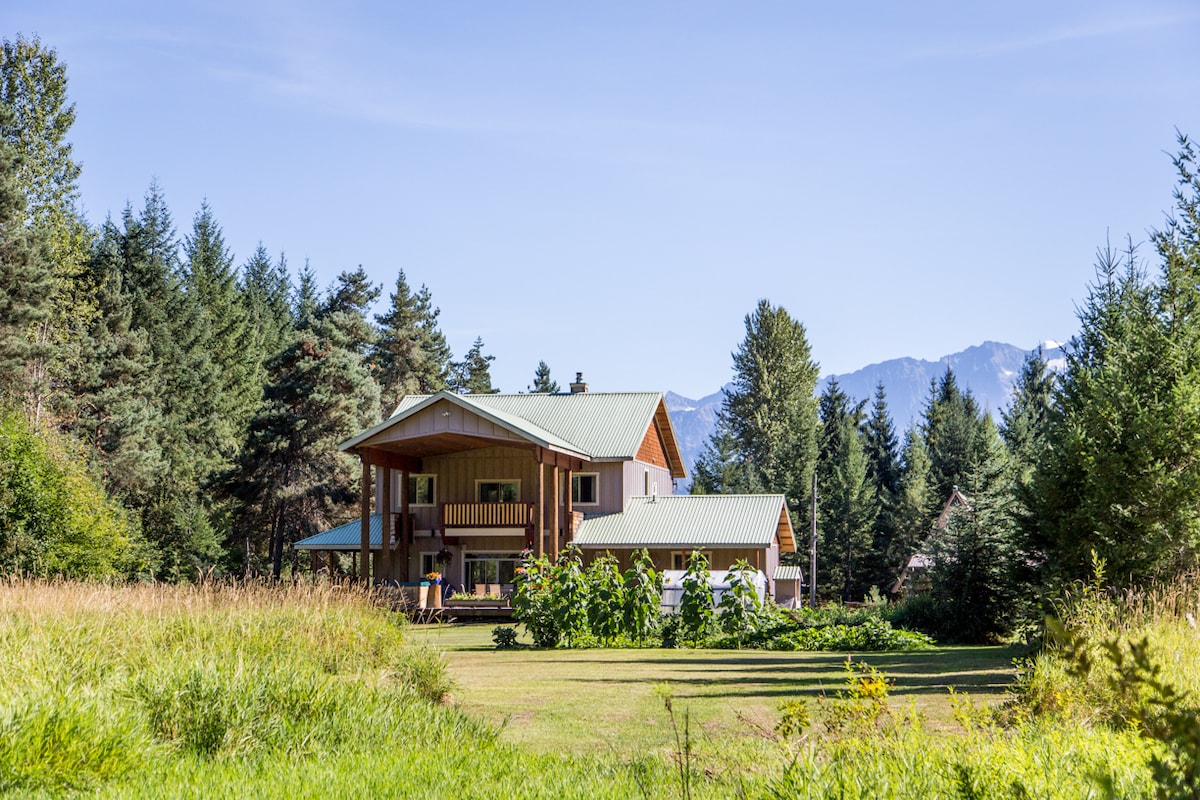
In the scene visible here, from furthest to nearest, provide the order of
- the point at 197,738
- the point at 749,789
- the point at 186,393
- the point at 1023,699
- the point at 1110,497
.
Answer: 1. the point at 186,393
2. the point at 1110,497
3. the point at 1023,699
4. the point at 197,738
5. the point at 749,789

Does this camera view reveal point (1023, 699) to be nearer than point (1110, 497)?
Yes

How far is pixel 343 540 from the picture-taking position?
37344mm

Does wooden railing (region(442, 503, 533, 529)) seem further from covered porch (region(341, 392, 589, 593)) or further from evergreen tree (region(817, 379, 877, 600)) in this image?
evergreen tree (region(817, 379, 877, 600))

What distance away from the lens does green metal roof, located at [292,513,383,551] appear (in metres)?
37.0

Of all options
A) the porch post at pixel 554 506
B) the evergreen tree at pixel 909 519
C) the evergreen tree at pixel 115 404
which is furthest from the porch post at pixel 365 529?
the evergreen tree at pixel 909 519

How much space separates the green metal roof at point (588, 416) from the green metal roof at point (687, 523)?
79.9 inches

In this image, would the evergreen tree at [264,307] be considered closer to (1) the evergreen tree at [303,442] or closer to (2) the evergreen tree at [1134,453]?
(1) the evergreen tree at [303,442]

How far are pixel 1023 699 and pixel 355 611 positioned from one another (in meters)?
6.71

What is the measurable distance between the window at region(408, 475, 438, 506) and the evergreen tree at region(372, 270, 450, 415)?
26931 mm

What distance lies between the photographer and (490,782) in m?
7.34

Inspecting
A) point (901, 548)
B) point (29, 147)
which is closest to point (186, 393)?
point (29, 147)

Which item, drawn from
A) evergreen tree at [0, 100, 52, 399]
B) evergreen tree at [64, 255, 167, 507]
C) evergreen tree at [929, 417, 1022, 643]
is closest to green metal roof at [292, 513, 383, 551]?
evergreen tree at [64, 255, 167, 507]

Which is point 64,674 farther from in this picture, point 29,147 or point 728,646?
point 29,147

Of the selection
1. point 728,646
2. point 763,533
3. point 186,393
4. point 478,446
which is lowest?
point 728,646
